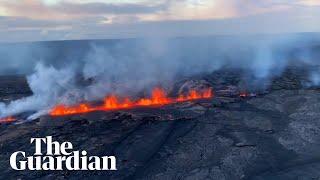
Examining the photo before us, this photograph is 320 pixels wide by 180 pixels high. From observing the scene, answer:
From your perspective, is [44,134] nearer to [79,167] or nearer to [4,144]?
[4,144]

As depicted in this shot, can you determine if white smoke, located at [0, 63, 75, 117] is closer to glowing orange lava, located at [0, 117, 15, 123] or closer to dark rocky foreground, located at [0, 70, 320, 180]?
glowing orange lava, located at [0, 117, 15, 123]

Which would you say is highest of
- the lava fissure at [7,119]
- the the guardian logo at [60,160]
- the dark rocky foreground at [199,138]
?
the dark rocky foreground at [199,138]

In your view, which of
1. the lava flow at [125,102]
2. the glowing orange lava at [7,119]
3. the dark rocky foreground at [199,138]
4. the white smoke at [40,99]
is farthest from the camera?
the white smoke at [40,99]

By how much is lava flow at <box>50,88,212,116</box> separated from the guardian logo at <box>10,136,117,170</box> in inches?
339

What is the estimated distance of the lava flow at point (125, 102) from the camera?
99.2 ft

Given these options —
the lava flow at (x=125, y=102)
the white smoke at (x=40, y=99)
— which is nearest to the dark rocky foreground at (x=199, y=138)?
the lava flow at (x=125, y=102)

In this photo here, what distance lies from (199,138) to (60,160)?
28.2ft

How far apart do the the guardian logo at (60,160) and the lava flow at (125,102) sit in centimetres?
860

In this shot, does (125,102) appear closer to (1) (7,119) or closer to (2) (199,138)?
(1) (7,119)

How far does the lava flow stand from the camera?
30.2 meters

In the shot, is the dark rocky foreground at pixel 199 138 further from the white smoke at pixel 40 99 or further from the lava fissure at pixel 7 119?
the white smoke at pixel 40 99

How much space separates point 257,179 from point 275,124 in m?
8.06

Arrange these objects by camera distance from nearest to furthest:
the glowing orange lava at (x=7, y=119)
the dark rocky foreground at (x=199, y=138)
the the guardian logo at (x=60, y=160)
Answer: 1. the dark rocky foreground at (x=199, y=138)
2. the the guardian logo at (x=60, y=160)
3. the glowing orange lava at (x=7, y=119)

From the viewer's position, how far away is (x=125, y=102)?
32.4m
